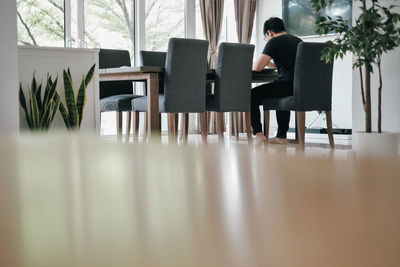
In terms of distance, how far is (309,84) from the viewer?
450cm

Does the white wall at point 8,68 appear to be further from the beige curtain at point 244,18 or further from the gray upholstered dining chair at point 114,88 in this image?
the beige curtain at point 244,18

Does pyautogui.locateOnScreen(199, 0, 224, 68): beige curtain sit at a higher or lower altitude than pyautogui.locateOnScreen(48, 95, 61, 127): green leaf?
higher

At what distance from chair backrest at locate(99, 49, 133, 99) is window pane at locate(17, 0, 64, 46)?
2.85ft

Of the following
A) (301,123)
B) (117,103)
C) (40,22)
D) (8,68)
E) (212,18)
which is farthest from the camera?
(212,18)

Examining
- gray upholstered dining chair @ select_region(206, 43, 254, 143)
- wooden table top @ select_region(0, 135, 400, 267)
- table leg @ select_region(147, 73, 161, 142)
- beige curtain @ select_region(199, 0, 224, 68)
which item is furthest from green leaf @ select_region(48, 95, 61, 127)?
beige curtain @ select_region(199, 0, 224, 68)

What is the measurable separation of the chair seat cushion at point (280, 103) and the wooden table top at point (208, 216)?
4.29 metres

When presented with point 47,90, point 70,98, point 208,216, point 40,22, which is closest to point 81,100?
point 70,98

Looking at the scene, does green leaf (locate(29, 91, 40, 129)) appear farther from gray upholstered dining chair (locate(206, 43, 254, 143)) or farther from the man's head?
the man's head

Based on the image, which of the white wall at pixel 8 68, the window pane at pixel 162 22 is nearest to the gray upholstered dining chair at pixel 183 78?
the white wall at pixel 8 68

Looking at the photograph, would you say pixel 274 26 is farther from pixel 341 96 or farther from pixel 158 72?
pixel 341 96

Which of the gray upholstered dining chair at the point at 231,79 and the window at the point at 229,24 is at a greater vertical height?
the window at the point at 229,24

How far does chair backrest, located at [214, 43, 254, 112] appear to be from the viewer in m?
4.53

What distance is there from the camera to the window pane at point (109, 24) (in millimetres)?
6320

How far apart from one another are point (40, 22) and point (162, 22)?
1.67 metres
